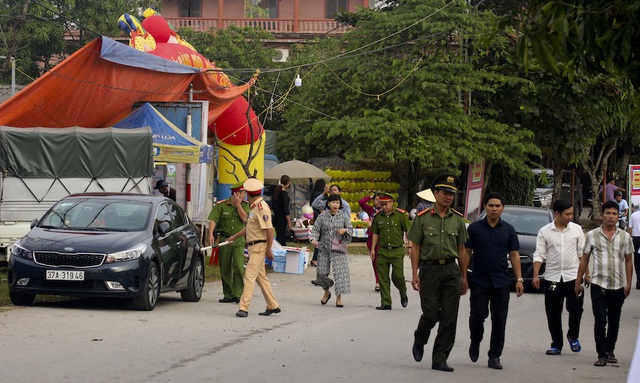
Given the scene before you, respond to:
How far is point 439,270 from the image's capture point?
10000 mm

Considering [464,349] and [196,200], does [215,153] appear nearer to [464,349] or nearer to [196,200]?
[196,200]

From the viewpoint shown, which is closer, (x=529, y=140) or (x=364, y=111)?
(x=364, y=111)

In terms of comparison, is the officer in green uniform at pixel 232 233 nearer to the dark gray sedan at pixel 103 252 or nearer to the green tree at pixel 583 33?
the dark gray sedan at pixel 103 252

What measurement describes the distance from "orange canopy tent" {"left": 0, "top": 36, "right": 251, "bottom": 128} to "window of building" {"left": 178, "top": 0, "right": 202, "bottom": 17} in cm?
3922

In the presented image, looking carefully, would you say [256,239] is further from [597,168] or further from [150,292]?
[597,168]

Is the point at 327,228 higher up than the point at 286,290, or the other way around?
the point at 327,228

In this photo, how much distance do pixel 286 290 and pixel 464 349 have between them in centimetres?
696

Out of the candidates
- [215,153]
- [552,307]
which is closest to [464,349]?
[552,307]

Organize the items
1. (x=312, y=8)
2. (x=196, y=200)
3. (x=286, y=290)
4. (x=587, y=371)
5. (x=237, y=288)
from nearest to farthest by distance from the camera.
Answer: (x=587, y=371) → (x=237, y=288) → (x=286, y=290) → (x=196, y=200) → (x=312, y=8)

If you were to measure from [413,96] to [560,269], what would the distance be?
2232cm

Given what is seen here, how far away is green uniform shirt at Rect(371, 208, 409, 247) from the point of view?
15.5 metres

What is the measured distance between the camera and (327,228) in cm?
1617

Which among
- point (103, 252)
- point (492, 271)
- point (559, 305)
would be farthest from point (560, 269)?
point (103, 252)

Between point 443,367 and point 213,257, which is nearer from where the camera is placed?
point 443,367
